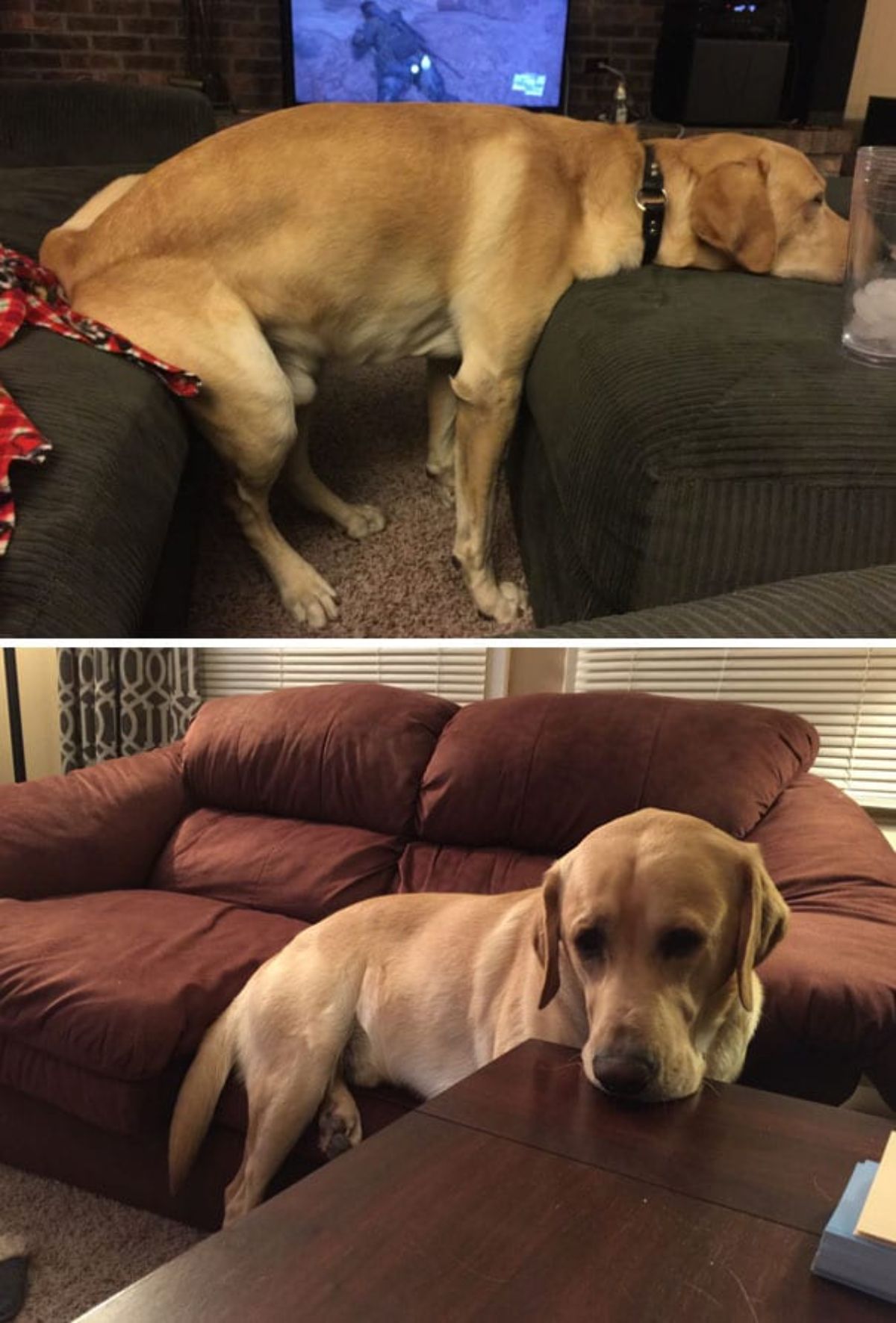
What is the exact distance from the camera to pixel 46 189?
6.01ft

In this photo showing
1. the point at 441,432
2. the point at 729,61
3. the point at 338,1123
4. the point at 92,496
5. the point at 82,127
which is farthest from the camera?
the point at 729,61

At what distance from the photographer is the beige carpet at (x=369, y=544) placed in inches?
55.6

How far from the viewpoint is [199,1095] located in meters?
0.69

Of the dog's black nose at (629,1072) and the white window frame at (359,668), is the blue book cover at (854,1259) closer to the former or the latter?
the dog's black nose at (629,1072)

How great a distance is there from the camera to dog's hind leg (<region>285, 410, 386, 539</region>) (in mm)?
1569

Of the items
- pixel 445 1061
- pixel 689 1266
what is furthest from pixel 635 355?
pixel 689 1266

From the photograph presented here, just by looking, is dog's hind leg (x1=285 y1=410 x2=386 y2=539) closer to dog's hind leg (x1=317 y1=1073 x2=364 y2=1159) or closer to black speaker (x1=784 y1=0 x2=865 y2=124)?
dog's hind leg (x1=317 y1=1073 x2=364 y2=1159)

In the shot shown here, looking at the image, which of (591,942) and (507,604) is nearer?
(591,942)

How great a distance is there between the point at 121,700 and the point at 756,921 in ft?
1.36

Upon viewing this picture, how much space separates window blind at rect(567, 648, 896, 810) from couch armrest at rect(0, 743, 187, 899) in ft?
0.93

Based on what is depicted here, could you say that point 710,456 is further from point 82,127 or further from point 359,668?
point 82,127

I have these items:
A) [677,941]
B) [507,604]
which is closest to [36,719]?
[677,941]

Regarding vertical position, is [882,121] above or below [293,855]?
above

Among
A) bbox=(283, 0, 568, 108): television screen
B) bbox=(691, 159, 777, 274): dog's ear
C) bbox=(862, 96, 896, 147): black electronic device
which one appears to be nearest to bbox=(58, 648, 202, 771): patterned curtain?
bbox=(691, 159, 777, 274): dog's ear
